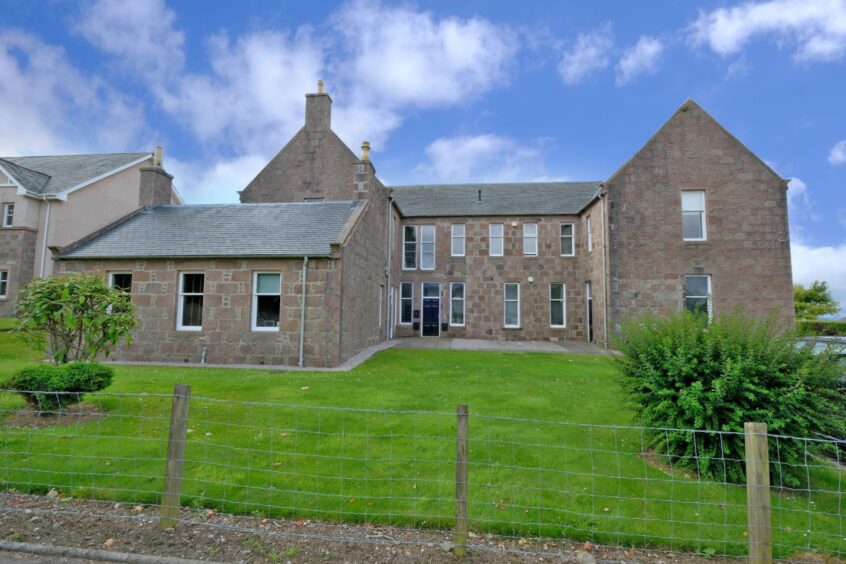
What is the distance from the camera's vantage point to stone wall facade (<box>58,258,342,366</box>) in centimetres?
1360

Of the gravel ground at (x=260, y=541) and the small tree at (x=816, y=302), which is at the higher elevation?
→ the small tree at (x=816, y=302)

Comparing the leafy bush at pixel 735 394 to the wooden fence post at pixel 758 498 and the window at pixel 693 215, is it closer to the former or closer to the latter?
the wooden fence post at pixel 758 498

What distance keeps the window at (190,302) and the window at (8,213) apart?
1793 centimetres

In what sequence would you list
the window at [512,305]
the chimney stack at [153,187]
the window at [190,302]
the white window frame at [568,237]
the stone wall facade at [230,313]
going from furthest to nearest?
1. the window at [512,305]
2. the white window frame at [568,237]
3. the chimney stack at [153,187]
4. the window at [190,302]
5. the stone wall facade at [230,313]

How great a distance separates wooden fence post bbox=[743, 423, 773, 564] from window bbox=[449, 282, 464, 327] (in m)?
20.5

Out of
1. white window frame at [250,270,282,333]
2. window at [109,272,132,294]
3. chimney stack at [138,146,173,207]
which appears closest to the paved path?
white window frame at [250,270,282,333]

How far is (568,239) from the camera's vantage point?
23.7m

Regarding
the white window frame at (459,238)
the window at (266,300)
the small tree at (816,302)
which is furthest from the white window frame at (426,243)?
the small tree at (816,302)

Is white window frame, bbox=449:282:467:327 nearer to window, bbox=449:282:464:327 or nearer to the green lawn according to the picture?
window, bbox=449:282:464:327

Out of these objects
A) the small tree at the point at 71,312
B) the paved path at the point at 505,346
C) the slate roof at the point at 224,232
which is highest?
the slate roof at the point at 224,232

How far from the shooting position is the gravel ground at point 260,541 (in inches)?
142

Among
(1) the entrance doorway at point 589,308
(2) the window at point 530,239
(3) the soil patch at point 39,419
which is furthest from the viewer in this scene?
(2) the window at point 530,239

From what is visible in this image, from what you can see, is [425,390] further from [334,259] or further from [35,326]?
[35,326]

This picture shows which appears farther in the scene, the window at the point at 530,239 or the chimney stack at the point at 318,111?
the window at the point at 530,239
